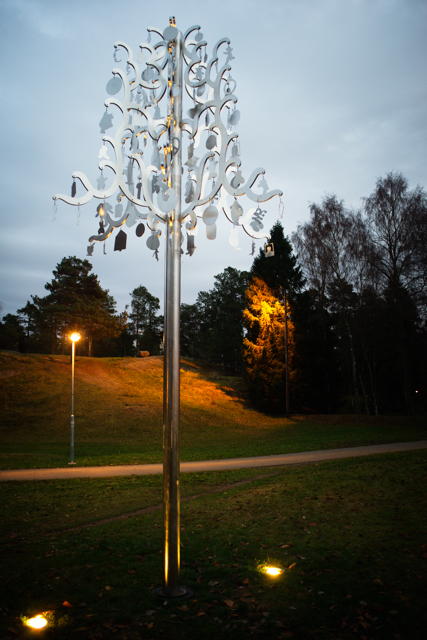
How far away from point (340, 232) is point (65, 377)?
69.2ft

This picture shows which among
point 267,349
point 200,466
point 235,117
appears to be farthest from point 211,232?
point 267,349

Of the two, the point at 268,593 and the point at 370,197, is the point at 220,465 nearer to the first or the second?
the point at 268,593

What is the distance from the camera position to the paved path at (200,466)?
10.8m

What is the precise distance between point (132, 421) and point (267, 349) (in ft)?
39.0

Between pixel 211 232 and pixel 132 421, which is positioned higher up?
pixel 211 232

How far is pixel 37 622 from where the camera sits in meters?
3.46

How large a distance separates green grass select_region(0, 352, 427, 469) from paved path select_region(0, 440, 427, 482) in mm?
1157

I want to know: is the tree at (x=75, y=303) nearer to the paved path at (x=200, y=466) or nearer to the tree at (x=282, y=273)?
the tree at (x=282, y=273)

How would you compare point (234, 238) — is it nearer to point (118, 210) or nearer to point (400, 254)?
point (118, 210)

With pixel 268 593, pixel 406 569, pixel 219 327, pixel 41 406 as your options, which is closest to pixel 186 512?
pixel 268 593

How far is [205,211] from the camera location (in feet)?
13.1

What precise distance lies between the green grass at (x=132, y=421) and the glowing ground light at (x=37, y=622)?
9.83 meters

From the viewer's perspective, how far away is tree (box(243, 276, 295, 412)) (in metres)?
30.9

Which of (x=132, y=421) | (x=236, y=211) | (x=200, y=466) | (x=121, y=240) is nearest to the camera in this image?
(x=121, y=240)
